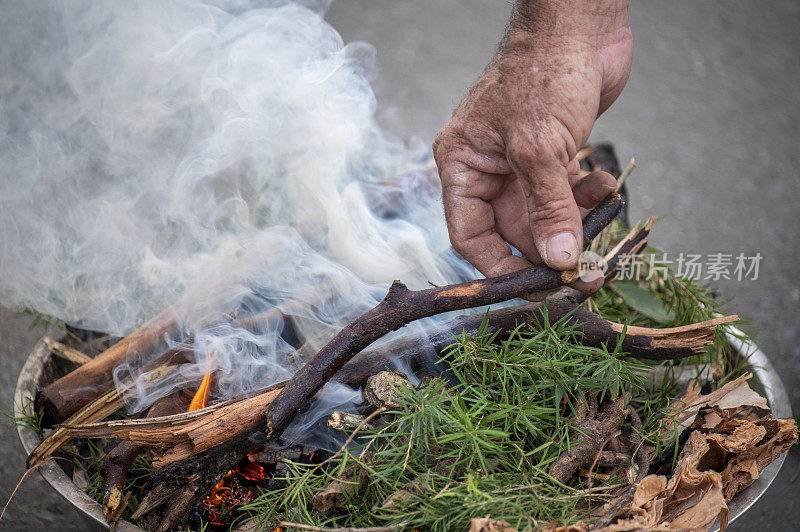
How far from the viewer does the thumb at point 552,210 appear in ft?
4.94

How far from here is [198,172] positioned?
2.29m

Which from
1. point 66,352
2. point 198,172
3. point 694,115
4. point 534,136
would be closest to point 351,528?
point 534,136

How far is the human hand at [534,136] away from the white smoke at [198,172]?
0.28 meters

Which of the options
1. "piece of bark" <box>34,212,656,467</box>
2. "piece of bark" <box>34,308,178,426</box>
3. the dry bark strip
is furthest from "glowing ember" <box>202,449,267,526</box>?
"piece of bark" <box>34,308,178,426</box>

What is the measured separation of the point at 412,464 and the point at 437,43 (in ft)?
13.7

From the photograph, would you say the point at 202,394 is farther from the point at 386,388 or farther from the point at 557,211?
the point at 557,211

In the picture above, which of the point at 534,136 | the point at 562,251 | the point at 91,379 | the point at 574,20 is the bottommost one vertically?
the point at 91,379

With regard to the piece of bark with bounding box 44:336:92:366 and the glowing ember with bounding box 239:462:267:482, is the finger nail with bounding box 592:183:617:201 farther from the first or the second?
the piece of bark with bounding box 44:336:92:366

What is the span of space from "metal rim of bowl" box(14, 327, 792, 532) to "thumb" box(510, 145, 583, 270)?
2.03 ft

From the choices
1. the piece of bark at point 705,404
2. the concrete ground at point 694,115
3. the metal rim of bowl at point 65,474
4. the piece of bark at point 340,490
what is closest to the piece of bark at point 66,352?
the metal rim of bowl at point 65,474

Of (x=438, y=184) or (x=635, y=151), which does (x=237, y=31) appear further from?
(x=635, y=151)

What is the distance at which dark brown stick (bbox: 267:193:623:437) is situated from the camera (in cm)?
141

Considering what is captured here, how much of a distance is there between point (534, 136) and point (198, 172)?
1288 millimetres

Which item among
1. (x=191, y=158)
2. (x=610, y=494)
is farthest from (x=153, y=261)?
(x=610, y=494)
